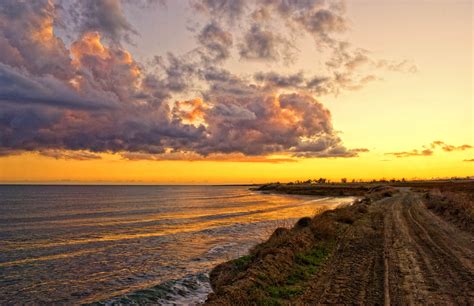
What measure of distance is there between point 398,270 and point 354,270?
1.75 meters

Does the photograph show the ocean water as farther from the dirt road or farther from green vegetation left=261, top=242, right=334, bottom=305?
the dirt road

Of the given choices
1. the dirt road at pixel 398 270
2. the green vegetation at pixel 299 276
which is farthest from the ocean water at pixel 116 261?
the dirt road at pixel 398 270

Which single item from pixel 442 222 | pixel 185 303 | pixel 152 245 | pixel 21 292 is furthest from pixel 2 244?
pixel 442 222

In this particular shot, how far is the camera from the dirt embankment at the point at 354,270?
11.9 metres

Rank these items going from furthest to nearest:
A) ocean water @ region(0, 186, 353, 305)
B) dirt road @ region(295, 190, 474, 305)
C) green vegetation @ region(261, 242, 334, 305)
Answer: ocean water @ region(0, 186, 353, 305)
green vegetation @ region(261, 242, 334, 305)
dirt road @ region(295, 190, 474, 305)

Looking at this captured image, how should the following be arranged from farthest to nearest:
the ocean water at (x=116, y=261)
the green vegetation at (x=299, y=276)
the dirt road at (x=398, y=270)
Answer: the ocean water at (x=116, y=261)
the green vegetation at (x=299, y=276)
the dirt road at (x=398, y=270)

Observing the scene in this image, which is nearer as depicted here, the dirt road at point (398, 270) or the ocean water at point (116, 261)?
the dirt road at point (398, 270)

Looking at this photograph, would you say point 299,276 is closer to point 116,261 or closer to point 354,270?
point 354,270

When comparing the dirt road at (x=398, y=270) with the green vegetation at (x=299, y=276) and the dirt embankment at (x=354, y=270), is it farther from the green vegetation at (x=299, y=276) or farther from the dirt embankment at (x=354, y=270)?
the green vegetation at (x=299, y=276)

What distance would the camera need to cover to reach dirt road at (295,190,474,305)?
38.9ft

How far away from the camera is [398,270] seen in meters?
15.2

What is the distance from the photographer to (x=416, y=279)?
13.8m

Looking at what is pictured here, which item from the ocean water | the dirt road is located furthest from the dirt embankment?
the ocean water

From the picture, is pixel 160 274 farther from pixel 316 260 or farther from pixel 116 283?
pixel 316 260
